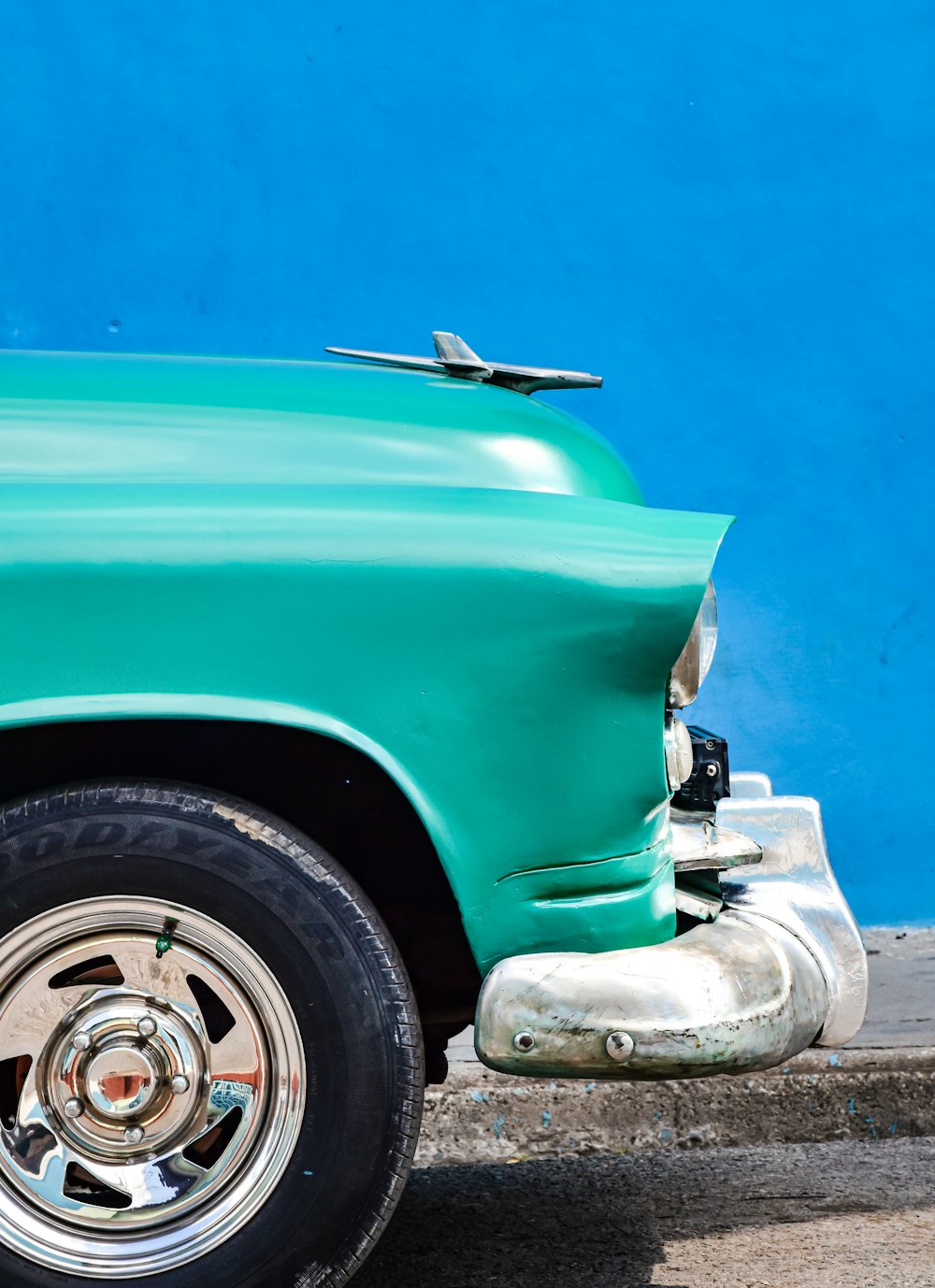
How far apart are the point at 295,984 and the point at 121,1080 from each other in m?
0.26

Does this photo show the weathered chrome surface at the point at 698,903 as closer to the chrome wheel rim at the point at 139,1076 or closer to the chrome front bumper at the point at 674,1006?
the chrome front bumper at the point at 674,1006

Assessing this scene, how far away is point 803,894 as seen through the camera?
2410 mm

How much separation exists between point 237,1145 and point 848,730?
122 inches

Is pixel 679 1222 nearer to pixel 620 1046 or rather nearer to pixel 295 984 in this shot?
pixel 620 1046

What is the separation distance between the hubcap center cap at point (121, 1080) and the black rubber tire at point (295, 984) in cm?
20

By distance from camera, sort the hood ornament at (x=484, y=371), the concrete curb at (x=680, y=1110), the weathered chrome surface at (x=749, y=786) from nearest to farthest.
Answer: the hood ornament at (x=484, y=371), the weathered chrome surface at (x=749, y=786), the concrete curb at (x=680, y=1110)

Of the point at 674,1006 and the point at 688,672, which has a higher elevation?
the point at 688,672

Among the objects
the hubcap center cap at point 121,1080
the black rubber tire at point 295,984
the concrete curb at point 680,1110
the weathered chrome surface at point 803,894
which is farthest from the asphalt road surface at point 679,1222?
the hubcap center cap at point 121,1080

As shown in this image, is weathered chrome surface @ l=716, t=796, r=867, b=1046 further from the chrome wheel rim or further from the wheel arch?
the chrome wheel rim

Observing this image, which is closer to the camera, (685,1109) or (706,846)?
(706,846)

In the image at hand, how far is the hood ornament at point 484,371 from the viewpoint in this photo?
7.88ft

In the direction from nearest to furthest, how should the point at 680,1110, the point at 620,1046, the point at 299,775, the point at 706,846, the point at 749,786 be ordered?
the point at 620,1046 < the point at 299,775 < the point at 706,846 < the point at 749,786 < the point at 680,1110

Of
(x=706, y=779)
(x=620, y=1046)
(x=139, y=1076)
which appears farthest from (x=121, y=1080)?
(x=706, y=779)

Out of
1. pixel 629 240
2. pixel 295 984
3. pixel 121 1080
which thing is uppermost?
pixel 629 240
